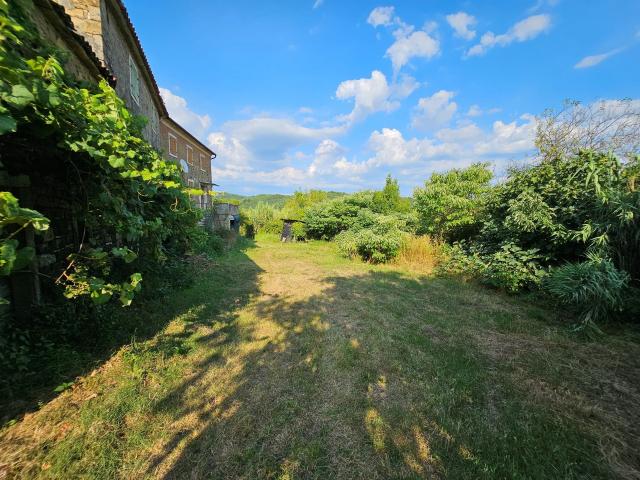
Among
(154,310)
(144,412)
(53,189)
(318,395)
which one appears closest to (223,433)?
(144,412)

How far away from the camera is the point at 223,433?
2008mm

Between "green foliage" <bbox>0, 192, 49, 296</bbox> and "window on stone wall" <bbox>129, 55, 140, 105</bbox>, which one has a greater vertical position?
"window on stone wall" <bbox>129, 55, 140, 105</bbox>

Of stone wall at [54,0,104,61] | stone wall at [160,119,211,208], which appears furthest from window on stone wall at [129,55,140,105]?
stone wall at [160,119,211,208]

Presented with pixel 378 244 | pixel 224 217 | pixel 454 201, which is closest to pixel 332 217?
pixel 378 244

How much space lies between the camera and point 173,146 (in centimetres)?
1530

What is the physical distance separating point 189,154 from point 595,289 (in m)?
20.3

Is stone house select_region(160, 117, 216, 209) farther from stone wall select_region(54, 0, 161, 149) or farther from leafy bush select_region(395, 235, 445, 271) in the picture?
leafy bush select_region(395, 235, 445, 271)

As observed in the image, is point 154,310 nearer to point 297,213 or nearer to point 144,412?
point 144,412

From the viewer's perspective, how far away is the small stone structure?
14.4 metres

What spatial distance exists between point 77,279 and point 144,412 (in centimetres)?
122

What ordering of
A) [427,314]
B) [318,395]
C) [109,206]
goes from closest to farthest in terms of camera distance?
[109,206], [318,395], [427,314]

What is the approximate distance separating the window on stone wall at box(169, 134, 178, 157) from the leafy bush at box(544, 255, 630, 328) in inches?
689

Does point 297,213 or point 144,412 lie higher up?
point 297,213

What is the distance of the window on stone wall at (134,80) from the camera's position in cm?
643
